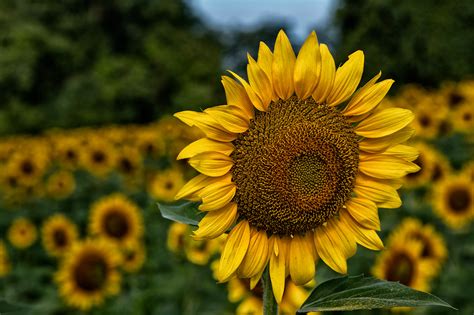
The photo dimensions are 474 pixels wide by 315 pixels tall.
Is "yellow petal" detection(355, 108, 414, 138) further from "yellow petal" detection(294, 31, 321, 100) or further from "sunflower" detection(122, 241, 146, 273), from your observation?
"sunflower" detection(122, 241, 146, 273)

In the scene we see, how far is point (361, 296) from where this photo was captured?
46.1 inches

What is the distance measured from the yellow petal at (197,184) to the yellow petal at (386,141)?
1.03 ft

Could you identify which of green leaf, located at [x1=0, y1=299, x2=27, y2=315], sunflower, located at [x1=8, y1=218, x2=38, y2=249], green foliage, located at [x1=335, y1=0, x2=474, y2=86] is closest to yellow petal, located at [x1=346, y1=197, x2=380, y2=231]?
green leaf, located at [x1=0, y1=299, x2=27, y2=315]

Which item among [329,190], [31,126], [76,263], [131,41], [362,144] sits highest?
[131,41]

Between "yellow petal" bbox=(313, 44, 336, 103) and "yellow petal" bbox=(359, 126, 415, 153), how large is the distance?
146mm

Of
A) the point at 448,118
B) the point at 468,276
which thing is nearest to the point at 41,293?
the point at 468,276

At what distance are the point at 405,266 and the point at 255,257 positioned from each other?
2.34 m

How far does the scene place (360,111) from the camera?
4.42ft

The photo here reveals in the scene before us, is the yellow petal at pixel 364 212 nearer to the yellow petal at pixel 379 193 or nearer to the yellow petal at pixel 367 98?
the yellow petal at pixel 379 193

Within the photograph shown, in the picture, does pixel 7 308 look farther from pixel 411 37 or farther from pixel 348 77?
pixel 411 37

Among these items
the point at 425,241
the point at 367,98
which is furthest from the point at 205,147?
the point at 425,241

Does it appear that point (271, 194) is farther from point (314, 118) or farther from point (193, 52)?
point (193, 52)

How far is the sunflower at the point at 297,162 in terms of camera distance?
1.29 meters

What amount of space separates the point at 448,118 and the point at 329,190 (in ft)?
19.8
